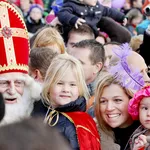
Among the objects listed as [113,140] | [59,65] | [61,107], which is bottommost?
[113,140]

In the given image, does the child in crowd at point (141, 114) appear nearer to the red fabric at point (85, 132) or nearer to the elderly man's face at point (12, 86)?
the red fabric at point (85, 132)

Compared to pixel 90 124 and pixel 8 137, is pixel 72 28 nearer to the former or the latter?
pixel 90 124

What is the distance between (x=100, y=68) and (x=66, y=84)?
1.00 m

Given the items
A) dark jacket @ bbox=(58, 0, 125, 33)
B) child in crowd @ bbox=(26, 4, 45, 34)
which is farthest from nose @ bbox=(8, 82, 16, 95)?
child in crowd @ bbox=(26, 4, 45, 34)

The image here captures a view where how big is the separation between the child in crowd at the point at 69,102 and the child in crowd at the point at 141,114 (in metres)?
0.25

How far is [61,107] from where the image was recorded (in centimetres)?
317

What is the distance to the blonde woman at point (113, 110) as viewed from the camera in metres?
3.23

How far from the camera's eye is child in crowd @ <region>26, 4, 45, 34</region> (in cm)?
911

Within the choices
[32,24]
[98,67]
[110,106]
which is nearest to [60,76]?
[110,106]

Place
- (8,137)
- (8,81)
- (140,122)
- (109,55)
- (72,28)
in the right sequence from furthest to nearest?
(72,28)
(109,55)
(8,81)
(140,122)
(8,137)

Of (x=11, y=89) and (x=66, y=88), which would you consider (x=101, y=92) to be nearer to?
(x=66, y=88)

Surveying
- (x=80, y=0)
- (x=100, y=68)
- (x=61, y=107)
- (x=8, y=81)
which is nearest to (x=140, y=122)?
(x=61, y=107)

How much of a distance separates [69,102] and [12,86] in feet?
1.20

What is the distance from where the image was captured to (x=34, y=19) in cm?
935
